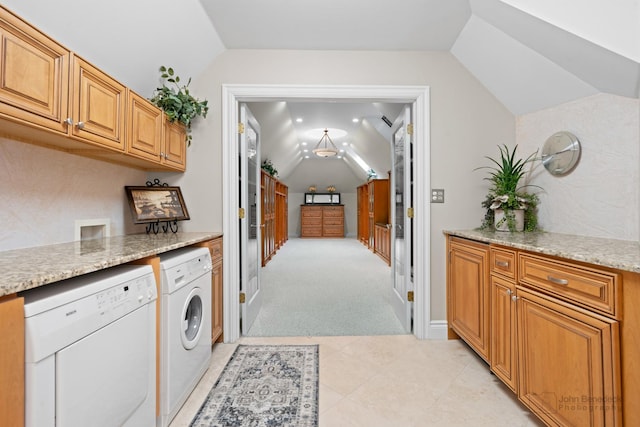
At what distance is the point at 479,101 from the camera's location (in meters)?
2.41

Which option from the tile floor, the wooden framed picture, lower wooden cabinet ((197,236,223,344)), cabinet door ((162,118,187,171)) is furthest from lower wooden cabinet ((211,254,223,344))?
cabinet door ((162,118,187,171))

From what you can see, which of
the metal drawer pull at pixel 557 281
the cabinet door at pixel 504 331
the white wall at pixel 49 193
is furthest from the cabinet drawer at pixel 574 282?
the white wall at pixel 49 193

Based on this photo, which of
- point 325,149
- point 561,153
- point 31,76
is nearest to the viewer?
point 31,76

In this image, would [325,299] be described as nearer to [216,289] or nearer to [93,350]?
[216,289]

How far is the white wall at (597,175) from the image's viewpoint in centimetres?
162

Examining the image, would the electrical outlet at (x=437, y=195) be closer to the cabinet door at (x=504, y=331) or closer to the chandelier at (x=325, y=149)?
the cabinet door at (x=504, y=331)

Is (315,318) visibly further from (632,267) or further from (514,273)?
(632,267)

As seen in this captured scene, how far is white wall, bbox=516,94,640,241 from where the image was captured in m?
1.62

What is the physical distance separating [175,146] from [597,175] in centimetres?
288

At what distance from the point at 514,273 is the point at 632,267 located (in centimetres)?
63

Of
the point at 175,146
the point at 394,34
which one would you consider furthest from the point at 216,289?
the point at 394,34

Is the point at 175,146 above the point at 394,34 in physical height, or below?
below

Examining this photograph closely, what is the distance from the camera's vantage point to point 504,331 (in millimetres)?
1617

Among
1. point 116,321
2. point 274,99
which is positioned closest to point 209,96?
point 274,99
